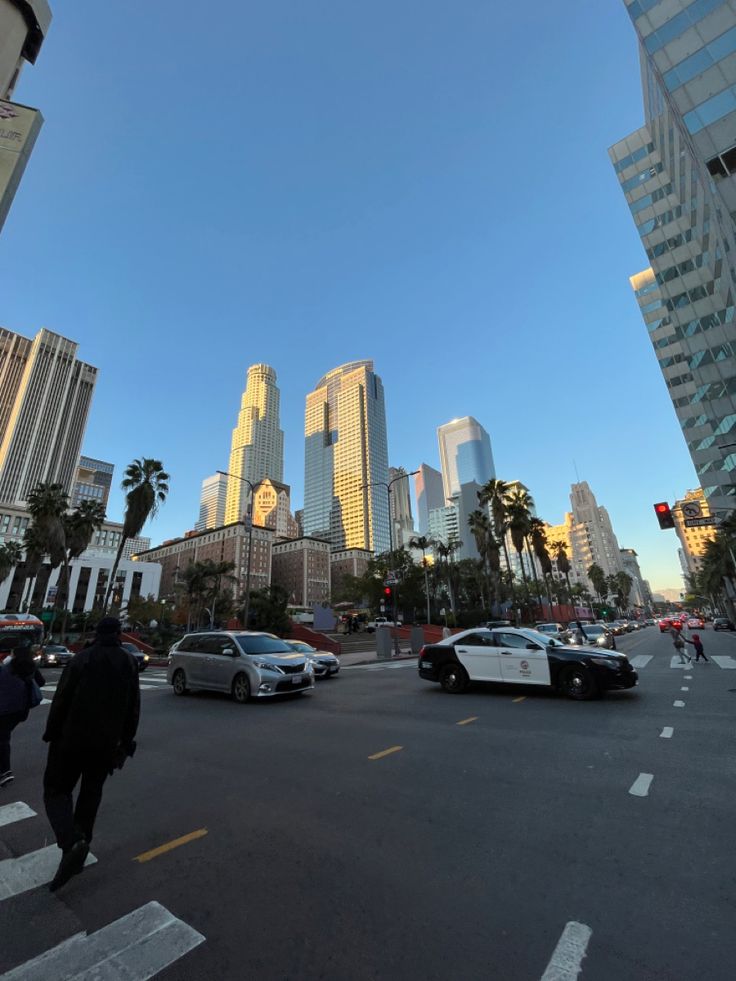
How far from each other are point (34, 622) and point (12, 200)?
2598 cm

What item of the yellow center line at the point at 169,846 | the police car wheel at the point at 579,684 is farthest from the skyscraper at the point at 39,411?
the yellow center line at the point at 169,846

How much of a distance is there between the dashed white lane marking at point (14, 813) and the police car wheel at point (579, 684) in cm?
1005

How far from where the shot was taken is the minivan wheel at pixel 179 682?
1273cm

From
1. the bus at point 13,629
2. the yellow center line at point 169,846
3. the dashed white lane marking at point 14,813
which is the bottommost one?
the yellow center line at point 169,846

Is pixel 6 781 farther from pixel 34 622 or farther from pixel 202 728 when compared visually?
pixel 34 622

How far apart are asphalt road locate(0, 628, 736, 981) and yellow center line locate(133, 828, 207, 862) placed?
3 centimetres

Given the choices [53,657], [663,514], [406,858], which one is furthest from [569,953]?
[53,657]

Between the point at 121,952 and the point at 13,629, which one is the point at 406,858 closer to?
the point at 121,952

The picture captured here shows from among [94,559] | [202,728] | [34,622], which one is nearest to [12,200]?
[34,622]

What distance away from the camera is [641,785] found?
5.04 meters

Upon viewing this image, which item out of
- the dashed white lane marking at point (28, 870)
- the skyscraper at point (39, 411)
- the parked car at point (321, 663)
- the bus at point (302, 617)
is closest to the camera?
the dashed white lane marking at point (28, 870)

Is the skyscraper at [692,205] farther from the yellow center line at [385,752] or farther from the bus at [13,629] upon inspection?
the bus at [13,629]

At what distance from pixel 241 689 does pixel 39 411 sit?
520ft

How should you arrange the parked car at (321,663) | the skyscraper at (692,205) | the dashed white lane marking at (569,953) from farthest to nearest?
the skyscraper at (692,205) < the parked car at (321,663) < the dashed white lane marking at (569,953)
